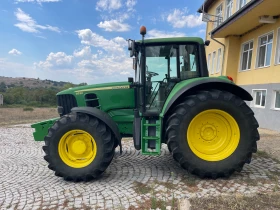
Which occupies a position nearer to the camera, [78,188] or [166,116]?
[78,188]

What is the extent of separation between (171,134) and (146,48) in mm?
1657

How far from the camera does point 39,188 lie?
3.87m

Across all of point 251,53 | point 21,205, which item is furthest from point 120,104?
point 251,53

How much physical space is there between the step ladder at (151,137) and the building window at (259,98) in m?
9.17

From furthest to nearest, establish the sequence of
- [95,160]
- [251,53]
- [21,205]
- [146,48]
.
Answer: [251,53], [146,48], [95,160], [21,205]

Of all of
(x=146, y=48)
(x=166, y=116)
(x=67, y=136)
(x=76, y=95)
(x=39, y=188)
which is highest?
(x=146, y=48)

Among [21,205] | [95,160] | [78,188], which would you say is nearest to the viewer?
[21,205]

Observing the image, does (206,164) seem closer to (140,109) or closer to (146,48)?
(140,109)

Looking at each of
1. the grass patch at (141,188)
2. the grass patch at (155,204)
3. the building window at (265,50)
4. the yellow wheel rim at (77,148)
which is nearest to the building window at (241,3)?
the building window at (265,50)

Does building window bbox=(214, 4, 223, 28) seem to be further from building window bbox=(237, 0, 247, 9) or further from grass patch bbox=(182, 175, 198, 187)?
grass patch bbox=(182, 175, 198, 187)

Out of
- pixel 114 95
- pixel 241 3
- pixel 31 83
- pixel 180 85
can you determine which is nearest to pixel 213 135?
pixel 180 85

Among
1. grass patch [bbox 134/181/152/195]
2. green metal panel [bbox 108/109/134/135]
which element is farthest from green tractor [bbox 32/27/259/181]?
grass patch [bbox 134/181/152/195]

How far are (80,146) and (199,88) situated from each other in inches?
90.9

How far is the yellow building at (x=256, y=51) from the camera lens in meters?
10.4
